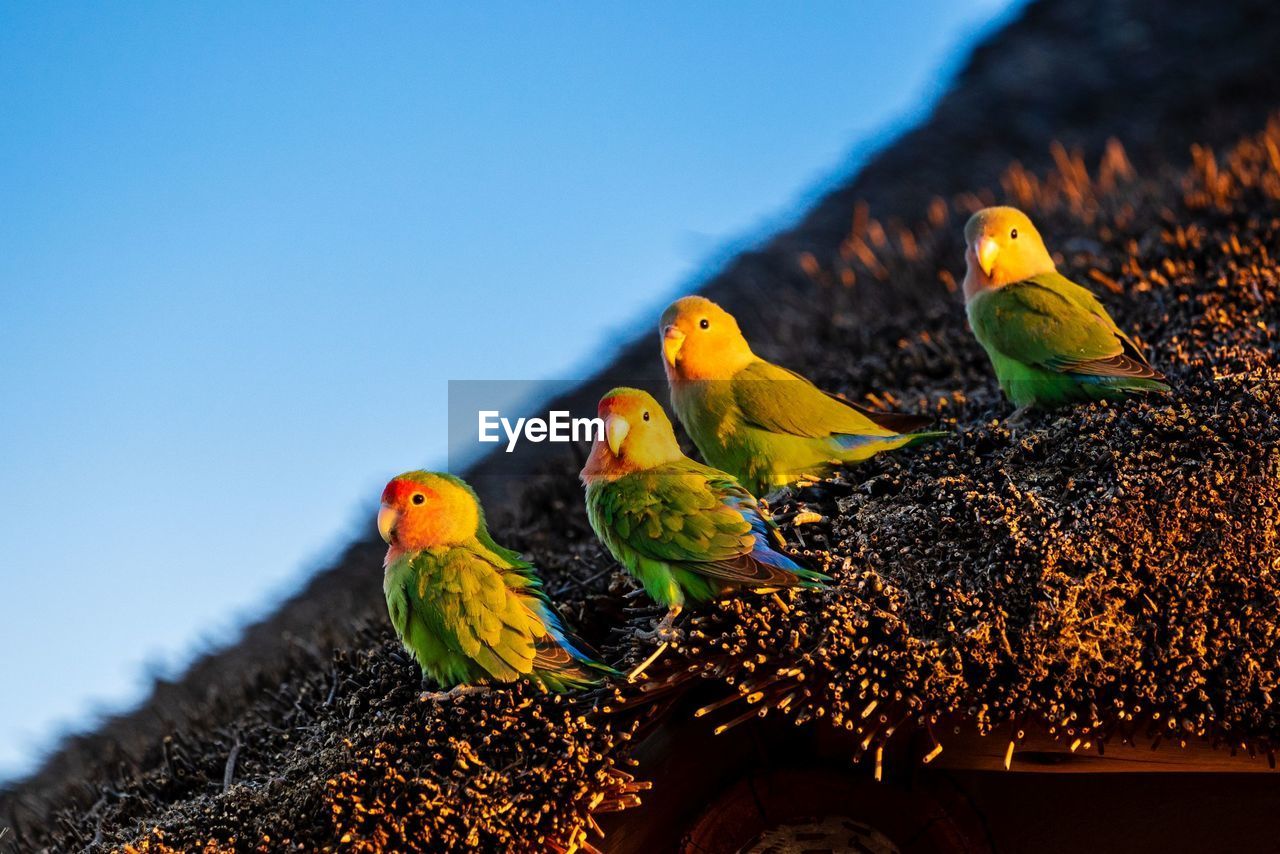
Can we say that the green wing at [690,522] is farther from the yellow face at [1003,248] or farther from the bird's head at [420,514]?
the yellow face at [1003,248]

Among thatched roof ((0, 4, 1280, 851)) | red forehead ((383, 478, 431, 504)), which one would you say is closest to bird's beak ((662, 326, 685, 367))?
thatched roof ((0, 4, 1280, 851))

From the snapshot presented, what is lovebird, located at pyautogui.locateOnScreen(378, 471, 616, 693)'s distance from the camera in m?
3.31

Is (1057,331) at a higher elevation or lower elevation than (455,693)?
lower

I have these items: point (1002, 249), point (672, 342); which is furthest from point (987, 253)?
point (672, 342)

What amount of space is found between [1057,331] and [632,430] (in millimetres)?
1717

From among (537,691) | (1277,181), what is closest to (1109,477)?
(537,691)

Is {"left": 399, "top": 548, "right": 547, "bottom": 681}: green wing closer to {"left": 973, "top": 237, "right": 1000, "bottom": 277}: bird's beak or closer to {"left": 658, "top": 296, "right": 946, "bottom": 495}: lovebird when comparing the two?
{"left": 658, "top": 296, "right": 946, "bottom": 495}: lovebird

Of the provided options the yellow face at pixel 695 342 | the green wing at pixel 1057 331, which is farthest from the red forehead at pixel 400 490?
the green wing at pixel 1057 331

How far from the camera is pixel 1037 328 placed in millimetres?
4090

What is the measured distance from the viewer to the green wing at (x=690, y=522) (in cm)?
332

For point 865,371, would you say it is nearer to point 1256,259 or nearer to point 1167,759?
point 1256,259

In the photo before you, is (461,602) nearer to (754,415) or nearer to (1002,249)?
(754,415)

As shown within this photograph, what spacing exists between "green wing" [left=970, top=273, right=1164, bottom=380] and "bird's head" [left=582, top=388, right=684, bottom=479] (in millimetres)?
1501

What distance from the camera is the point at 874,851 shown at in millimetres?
3598
